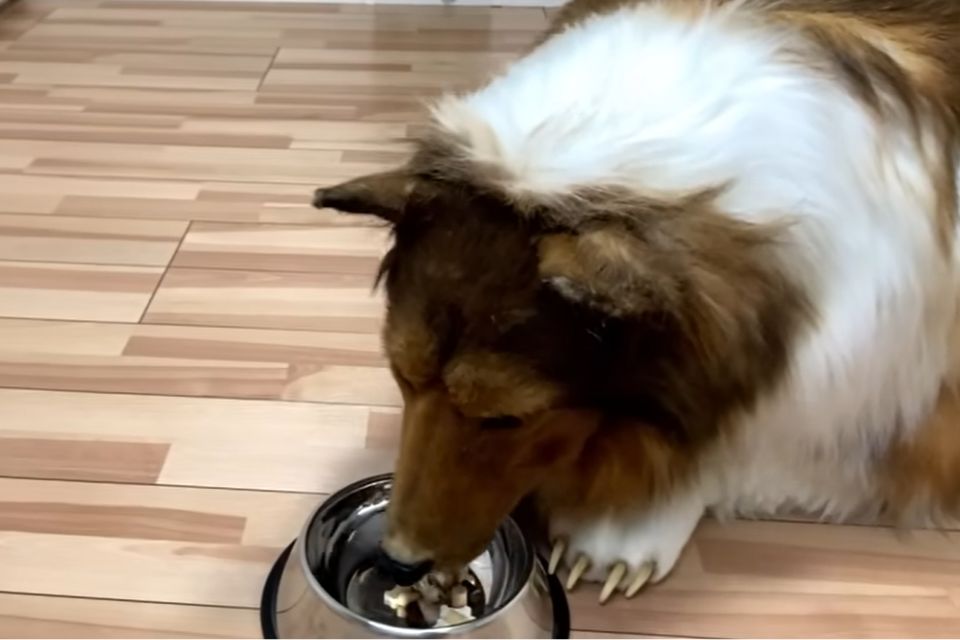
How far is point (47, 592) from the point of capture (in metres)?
1.29

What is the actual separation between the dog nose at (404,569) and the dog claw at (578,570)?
22cm

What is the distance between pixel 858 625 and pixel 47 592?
3.06ft

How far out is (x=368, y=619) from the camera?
116 centimetres

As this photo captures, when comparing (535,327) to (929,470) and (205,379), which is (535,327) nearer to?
(929,470)

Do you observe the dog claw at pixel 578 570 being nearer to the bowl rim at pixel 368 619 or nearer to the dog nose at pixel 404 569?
the bowl rim at pixel 368 619

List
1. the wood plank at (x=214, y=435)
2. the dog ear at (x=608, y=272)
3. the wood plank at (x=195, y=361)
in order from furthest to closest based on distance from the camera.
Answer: the wood plank at (x=195, y=361)
the wood plank at (x=214, y=435)
the dog ear at (x=608, y=272)

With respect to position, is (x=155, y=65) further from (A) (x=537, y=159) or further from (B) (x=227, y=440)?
(A) (x=537, y=159)

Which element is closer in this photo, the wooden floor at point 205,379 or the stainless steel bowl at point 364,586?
the stainless steel bowl at point 364,586

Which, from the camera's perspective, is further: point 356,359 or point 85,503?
point 356,359

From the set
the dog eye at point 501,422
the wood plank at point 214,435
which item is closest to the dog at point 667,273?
the dog eye at point 501,422

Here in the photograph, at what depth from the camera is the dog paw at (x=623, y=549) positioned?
133 centimetres

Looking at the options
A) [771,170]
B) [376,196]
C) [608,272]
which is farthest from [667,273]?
[376,196]

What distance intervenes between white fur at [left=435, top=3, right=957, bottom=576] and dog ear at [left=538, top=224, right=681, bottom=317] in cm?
7

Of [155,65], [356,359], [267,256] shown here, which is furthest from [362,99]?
[356,359]
